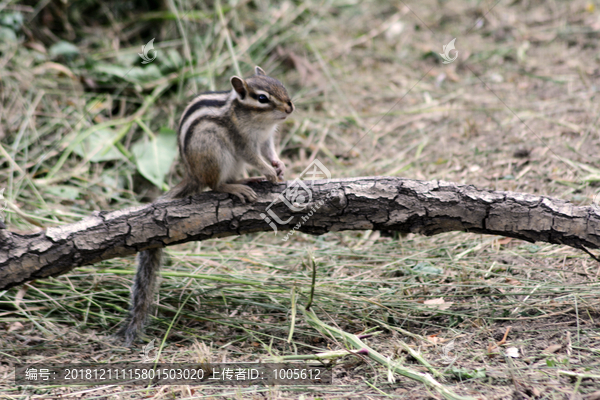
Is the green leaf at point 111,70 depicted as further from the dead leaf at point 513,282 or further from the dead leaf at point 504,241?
the dead leaf at point 513,282

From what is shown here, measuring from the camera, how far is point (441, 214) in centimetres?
287

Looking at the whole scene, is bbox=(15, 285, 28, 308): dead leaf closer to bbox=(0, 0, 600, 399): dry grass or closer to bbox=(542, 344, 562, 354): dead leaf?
bbox=(0, 0, 600, 399): dry grass

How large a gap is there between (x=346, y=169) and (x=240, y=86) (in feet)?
6.04

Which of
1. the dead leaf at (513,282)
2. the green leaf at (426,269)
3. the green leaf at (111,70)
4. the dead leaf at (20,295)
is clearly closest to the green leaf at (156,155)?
the green leaf at (111,70)

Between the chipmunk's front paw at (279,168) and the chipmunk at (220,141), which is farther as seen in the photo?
the chipmunk's front paw at (279,168)

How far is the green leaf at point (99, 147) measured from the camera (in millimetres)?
4750

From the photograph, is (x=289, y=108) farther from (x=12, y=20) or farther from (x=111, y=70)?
(x=12, y=20)

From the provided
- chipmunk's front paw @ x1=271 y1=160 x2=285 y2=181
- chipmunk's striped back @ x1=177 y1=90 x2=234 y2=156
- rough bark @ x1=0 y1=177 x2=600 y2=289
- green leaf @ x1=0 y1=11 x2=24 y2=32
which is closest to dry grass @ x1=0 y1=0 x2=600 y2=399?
green leaf @ x1=0 y1=11 x2=24 y2=32

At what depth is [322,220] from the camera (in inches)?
116

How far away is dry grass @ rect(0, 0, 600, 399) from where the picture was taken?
2752mm

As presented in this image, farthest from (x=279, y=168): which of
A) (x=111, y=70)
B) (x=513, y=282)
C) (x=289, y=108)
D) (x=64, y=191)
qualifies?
(x=111, y=70)

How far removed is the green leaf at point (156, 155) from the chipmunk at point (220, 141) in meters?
1.33

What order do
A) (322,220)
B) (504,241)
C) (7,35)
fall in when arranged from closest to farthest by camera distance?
1. (322,220)
2. (504,241)
3. (7,35)

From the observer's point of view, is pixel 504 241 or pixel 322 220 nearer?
Answer: pixel 322 220
